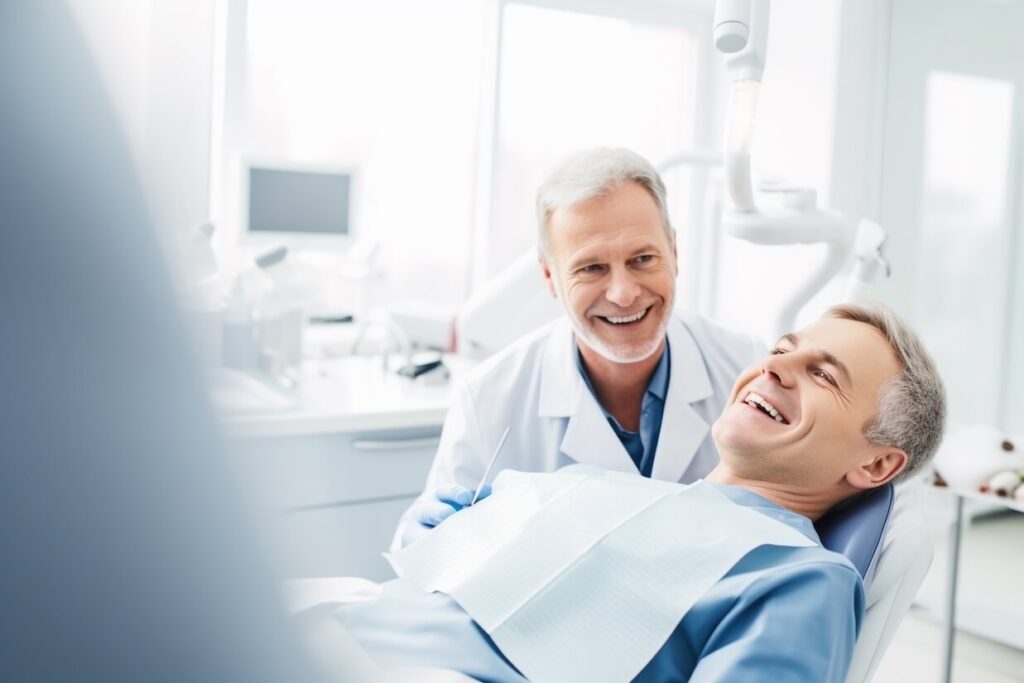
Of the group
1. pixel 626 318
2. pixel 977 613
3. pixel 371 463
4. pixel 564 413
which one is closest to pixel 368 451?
pixel 371 463

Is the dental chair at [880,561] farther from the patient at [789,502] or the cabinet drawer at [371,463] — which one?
the cabinet drawer at [371,463]

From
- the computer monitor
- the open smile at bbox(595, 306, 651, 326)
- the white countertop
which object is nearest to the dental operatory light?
the open smile at bbox(595, 306, 651, 326)

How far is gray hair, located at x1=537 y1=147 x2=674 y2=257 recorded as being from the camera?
5.08 feet

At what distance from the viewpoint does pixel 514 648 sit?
3.54 feet

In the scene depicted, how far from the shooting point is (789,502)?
51.7 inches

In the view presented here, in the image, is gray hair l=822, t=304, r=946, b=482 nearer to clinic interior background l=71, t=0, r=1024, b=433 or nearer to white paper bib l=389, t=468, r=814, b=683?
white paper bib l=389, t=468, r=814, b=683

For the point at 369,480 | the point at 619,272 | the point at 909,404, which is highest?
the point at 619,272

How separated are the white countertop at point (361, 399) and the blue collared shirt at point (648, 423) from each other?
0.60 metres

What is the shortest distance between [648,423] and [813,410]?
0.38 metres

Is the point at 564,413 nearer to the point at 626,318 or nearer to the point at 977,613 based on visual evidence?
the point at 626,318

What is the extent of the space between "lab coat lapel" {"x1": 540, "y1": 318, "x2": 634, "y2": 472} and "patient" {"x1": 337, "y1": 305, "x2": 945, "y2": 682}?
0.61 ft

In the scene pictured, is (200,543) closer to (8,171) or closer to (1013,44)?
(8,171)

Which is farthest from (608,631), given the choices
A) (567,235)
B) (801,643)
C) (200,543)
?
(200,543)

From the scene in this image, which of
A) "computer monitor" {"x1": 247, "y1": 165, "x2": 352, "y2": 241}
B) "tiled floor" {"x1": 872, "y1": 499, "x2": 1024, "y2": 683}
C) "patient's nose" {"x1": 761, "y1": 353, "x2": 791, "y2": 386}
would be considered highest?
"computer monitor" {"x1": 247, "y1": 165, "x2": 352, "y2": 241}
